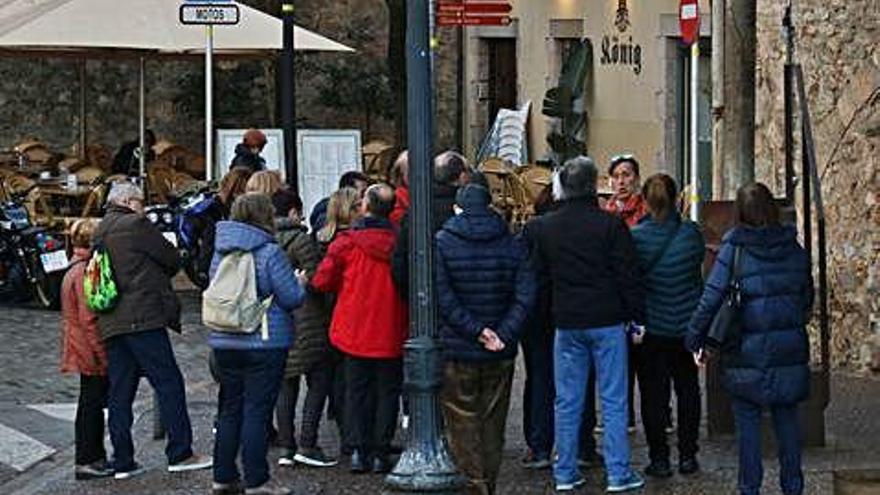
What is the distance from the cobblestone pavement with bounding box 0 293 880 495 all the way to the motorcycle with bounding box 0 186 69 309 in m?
2.84

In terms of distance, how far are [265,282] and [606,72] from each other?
17755mm

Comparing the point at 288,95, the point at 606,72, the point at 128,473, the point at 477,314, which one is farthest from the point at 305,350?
the point at 606,72

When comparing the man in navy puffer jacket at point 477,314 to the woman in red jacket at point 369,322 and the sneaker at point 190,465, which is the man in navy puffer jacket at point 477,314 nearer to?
the woman in red jacket at point 369,322

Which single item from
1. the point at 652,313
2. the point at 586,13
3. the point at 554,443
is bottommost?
the point at 554,443

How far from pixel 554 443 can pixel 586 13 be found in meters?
17.6

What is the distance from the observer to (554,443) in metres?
11.7

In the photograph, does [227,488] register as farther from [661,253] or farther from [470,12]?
[470,12]

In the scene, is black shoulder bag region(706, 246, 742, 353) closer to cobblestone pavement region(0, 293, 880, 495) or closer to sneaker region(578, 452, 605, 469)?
cobblestone pavement region(0, 293, 880, 495)

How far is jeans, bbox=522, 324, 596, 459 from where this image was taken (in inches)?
452

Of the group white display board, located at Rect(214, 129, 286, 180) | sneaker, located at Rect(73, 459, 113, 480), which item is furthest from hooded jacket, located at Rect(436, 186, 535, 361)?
white display board, located at Rect(214, 129, 286, 180)

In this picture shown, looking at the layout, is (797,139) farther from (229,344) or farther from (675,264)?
(229,344)

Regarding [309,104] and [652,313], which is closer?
[652,313]

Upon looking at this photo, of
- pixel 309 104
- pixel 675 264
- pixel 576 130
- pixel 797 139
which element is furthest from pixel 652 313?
pixel 309 104

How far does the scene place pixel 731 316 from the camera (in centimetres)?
1013
